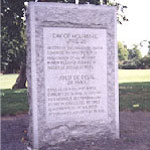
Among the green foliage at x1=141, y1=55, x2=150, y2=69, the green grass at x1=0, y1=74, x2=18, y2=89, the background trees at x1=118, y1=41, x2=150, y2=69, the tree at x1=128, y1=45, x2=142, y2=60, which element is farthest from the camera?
the tree at x1=128, y1=45, x2=142, y2=60

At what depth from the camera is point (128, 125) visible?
7297 mm

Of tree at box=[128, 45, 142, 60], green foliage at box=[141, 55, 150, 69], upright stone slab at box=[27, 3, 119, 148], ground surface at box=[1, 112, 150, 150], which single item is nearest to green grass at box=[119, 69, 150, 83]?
green foliage at box=[141, 55, 150, 69]

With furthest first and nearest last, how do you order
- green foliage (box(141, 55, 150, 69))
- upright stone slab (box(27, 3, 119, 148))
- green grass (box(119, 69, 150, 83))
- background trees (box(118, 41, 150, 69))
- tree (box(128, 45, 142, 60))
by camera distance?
tree (box(128, 45, 142, 60)) < background trees (box(118, 41, 150, 69)) < green foliage (box(141, 55, 150, 69)) < green grass (box(119, 69, 150, 83)) < upright stone slab (box(27, 3, 119, 148))

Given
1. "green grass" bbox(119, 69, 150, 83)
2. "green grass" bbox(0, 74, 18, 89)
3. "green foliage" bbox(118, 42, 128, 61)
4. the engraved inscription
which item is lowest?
"green grass" bbox(0, 74, 18, 89)

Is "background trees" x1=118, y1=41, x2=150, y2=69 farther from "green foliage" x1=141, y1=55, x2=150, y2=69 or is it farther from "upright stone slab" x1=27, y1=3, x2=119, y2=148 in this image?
"upright stone slab" x1=27, y1=3, x2=119, y2=148

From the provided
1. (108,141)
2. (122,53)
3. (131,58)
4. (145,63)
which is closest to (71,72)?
(108,141)

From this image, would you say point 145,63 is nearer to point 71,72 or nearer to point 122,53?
point 122,53

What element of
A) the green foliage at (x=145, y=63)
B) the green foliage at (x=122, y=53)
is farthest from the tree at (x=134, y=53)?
the green foliage at (x=145, y=63)

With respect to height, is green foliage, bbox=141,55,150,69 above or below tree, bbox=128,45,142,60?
below

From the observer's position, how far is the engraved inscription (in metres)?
5.66

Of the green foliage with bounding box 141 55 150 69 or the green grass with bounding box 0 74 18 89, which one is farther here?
the green foliage with bounding box 141 55 150 69

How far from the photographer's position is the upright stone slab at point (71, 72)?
18.3 feet

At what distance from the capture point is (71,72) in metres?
5.80

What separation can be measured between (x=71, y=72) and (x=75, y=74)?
0.09 meters
